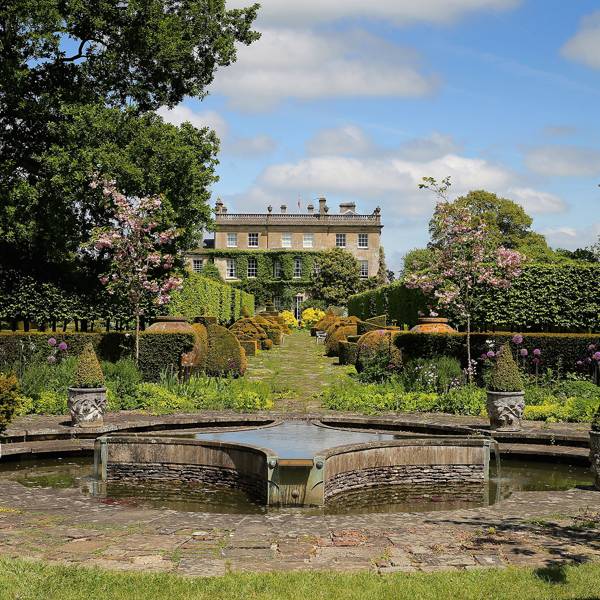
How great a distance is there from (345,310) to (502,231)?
42.9 feet

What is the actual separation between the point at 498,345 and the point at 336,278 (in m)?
46.3

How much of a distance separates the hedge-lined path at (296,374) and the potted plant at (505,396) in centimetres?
351

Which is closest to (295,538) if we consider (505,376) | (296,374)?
(505,376)

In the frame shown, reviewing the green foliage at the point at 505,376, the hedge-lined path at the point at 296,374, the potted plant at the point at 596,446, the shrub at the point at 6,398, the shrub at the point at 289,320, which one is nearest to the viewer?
the potted plant at the point at 596,446

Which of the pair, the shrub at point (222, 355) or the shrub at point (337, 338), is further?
the shrub at point (337, 338)

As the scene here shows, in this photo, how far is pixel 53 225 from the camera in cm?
1869

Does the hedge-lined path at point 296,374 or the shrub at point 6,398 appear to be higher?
the shrub at point 6,398

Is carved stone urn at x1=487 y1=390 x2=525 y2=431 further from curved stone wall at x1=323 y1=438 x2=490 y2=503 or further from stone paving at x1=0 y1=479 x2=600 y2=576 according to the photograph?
stone paving at x1=0 y1=479 x2=600 y2=576

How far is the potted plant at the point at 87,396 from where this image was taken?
38.9 ft

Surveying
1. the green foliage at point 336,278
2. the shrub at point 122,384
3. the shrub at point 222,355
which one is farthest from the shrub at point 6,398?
the green foliage at point 336,278

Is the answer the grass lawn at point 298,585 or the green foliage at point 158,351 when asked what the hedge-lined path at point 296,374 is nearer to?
the green foliage at point 158,351

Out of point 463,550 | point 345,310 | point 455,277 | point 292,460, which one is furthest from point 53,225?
point 345,310

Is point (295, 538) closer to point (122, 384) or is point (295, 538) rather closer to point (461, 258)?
point (122, 384)

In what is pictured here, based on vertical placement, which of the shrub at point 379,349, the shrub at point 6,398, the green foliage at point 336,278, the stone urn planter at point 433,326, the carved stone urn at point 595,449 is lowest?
the carved stone urn at point 595,449
